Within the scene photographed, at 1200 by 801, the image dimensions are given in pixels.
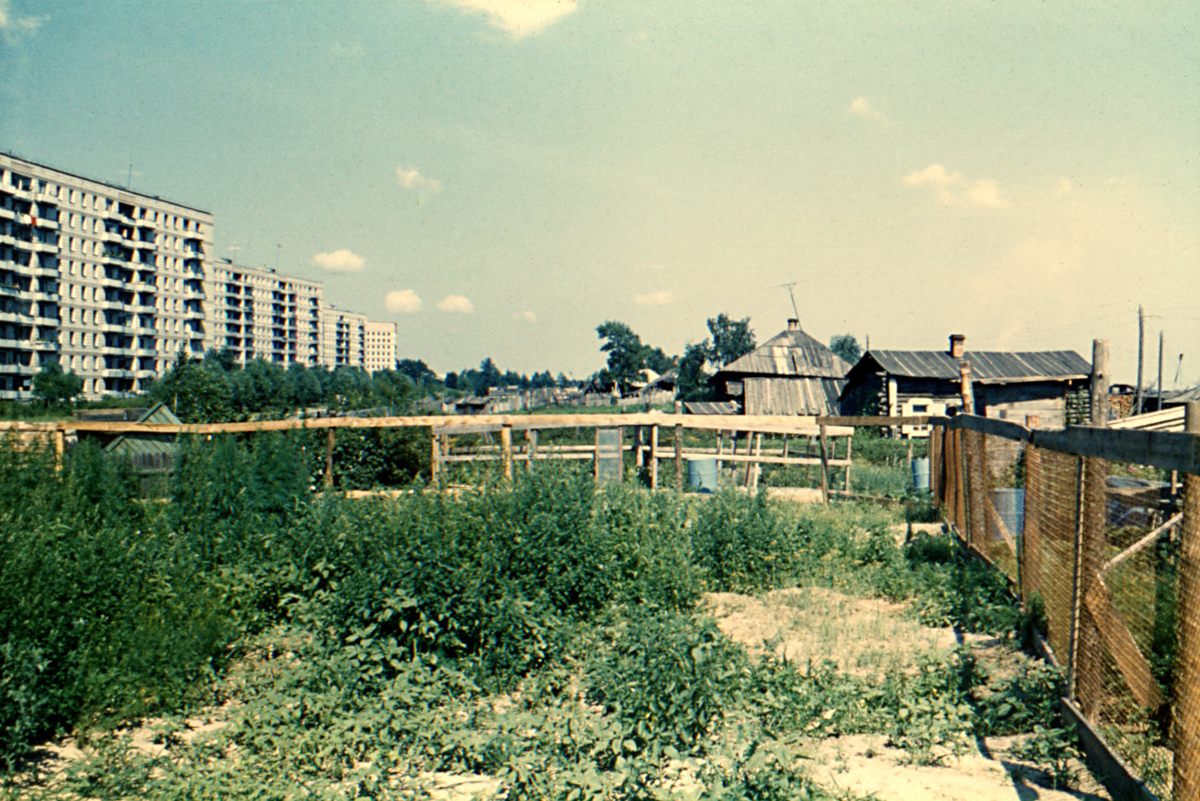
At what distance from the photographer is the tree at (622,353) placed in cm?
9112

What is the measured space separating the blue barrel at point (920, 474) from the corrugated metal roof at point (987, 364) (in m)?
15.4

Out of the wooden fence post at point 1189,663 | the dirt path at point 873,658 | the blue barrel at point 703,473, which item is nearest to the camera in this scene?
the wooden fence post at point 1189,663

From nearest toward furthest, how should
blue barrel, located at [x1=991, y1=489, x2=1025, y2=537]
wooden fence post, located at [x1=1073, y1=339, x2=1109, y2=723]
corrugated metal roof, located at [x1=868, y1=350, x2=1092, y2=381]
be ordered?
wooden fence post, located at [x1=1073, y1=339, x2=1109, y2=723] < blue barrel, located at [x1=991, y1=489, x2=1025, y2=537] < corrugated metal roof, located at [x1=868, y1=350, x2=1092, y2=381]

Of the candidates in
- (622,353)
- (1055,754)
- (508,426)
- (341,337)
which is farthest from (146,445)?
(341,337)

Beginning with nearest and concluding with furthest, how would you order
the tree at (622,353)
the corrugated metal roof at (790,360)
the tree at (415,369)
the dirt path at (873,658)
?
the dirt path at (873,658) → the corrugated metal roof at (790,360) → the tree at (622,353) → the tree at (415,369)

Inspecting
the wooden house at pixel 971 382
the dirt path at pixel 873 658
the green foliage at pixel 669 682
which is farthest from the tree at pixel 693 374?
the green foliage at pixel 669 682

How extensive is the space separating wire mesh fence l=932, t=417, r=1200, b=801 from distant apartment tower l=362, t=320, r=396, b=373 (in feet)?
582

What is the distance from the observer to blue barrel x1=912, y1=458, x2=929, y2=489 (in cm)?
1609

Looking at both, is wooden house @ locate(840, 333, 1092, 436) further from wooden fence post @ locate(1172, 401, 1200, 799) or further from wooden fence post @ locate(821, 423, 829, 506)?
wooden fence post @ locate(1172, 401, 1200, 799)

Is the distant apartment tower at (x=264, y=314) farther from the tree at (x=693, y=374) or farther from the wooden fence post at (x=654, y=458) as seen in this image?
the wooden fence post at (x=654, y=458)

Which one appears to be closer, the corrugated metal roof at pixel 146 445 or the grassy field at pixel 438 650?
the grassy field at pixel 438 650

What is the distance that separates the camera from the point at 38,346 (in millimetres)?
62281

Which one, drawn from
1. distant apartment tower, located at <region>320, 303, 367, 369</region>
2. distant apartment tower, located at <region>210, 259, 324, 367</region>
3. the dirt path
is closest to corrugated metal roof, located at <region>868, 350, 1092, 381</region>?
the dirt path

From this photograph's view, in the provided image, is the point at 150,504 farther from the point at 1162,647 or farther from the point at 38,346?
the point at 38,346
